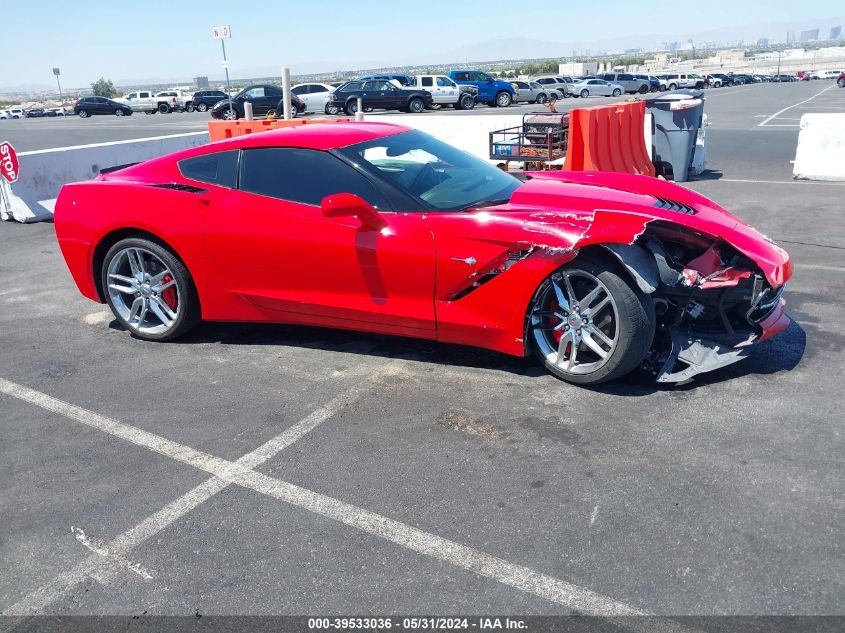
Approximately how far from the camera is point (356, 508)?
3227 millimetres

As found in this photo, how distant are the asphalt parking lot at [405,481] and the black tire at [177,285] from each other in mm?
129

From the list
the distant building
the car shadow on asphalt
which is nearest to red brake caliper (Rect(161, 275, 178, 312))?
the car shadow on asphalt

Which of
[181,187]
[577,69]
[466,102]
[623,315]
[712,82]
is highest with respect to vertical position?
[577,69]

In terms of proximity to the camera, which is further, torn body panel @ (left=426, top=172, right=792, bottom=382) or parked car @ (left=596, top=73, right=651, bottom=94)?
parked car @ (left=596, top=73, right=651, bottom=94)

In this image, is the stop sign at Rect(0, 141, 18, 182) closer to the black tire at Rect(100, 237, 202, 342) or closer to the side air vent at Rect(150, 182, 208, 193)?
the black tire at Rect(100, 237, 202, 342)

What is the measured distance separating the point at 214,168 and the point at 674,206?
2.97 meters

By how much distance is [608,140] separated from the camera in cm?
1087

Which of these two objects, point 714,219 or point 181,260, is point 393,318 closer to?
point 181,260

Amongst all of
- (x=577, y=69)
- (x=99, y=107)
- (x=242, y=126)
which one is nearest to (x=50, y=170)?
(x=242, y=126)

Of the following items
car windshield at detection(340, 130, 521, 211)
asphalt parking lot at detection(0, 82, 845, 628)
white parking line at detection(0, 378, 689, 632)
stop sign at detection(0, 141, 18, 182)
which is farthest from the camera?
stop sign at detection(0, 141, 18, 182)

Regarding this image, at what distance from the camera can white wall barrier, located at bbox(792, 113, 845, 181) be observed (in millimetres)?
10844

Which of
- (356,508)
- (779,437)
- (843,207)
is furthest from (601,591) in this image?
(843,207)

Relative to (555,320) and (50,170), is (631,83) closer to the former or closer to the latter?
(50,170)

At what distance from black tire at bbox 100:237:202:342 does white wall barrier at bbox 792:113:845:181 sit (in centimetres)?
960
